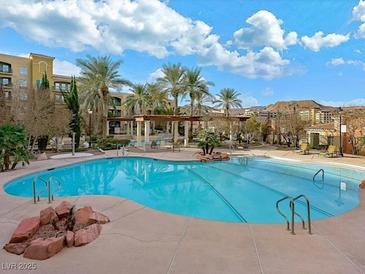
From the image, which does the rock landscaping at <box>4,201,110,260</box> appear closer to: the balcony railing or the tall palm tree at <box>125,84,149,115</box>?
the tall palm tree at <box>125,84,149,115</box>

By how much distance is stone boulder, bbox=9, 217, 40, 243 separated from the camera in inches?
194

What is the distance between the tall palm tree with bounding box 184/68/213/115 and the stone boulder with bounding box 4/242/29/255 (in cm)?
2713

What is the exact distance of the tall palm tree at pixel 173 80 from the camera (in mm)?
29828

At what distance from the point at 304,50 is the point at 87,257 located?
90.2 ft

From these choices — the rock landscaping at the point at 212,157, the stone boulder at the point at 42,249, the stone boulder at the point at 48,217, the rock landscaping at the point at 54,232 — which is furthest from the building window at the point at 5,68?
the stone boulder at the point at 42,249

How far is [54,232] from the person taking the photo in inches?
210

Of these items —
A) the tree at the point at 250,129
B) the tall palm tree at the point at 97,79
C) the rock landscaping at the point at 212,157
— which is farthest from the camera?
the tall palm tree at the point at 97,79

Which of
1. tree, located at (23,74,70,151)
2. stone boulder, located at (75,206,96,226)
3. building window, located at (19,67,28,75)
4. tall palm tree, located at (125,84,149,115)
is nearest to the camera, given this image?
stone boulder, located at (75,206,96,226)

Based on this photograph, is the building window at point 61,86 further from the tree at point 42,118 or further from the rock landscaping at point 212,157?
the rock landscaping at point 212,157

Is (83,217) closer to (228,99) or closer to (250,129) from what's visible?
(250,129)

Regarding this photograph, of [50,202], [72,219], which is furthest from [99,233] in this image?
[50,202]

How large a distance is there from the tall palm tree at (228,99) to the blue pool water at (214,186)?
16.8m

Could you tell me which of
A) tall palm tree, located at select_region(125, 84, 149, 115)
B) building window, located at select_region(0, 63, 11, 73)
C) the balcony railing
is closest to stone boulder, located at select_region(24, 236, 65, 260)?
tall palm tree, located at select_region(125, 84, 149, 115)

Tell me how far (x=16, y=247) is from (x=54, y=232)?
693 mm
